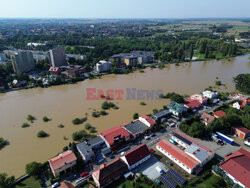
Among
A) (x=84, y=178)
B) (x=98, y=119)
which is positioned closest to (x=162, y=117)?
(x=98, y=119)

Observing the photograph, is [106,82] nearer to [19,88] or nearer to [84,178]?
[19,88]

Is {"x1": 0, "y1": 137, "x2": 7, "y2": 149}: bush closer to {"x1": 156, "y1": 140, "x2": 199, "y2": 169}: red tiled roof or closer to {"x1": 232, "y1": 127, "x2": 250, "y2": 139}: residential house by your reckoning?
{"x1": 156, "y1": 140, "x2": 199, "y2": 169}: red tiled roof

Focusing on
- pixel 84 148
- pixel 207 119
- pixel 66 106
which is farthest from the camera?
pixel 66 106

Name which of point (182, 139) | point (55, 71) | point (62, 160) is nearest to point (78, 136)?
point (62, 160)

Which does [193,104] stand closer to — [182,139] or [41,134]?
[182,139]

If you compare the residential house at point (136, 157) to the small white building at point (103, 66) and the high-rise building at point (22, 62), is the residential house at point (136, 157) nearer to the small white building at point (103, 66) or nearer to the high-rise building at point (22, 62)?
the small white building at point (103, 66)
